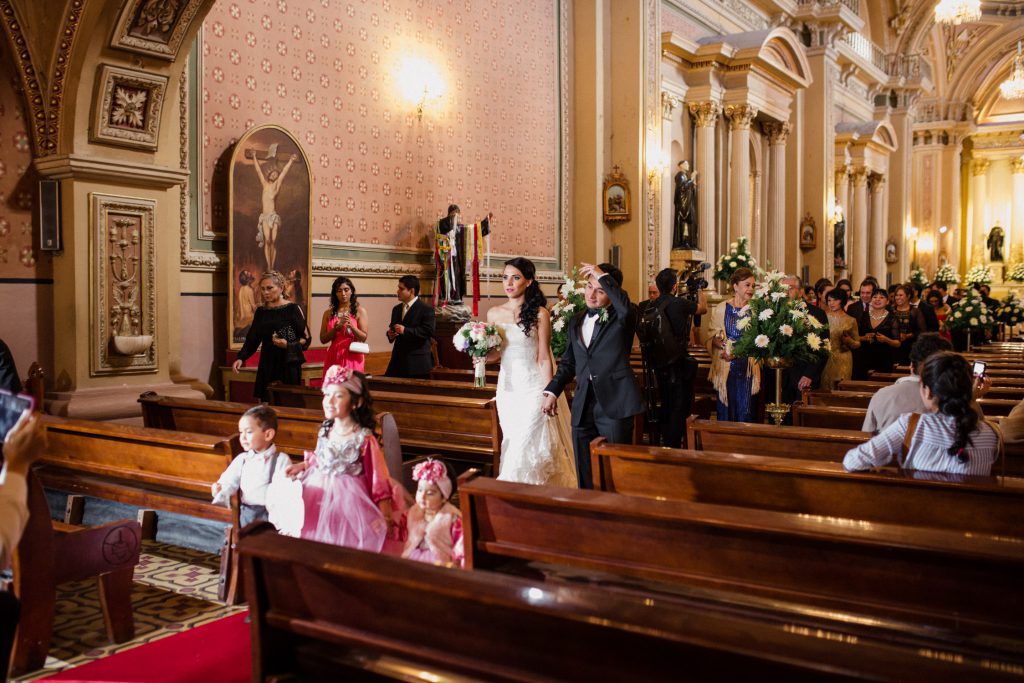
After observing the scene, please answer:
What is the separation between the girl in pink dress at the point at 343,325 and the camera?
7094 millimetres

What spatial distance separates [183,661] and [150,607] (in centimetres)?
77

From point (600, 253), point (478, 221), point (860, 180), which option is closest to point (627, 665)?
point (478, 221)

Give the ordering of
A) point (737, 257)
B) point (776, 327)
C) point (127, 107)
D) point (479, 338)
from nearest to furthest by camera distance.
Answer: point (479, 338) < point (776, 327) < point (127, 107) < point (737, 257)

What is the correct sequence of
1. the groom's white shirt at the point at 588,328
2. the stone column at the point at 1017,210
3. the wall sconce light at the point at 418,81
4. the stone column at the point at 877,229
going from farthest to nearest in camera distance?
1. the stone column at the point at 1017,210
2. the stone column at the point at 877,229
3. the wall sconce light at the point at 418,81
4. the groom's white shirt at the point at 588,328

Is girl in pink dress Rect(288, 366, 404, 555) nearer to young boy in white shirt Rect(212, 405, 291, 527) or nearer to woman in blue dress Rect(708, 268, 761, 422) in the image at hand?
young boy in white shirt Rect(212, 405, 291, 527)

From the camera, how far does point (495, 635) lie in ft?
6.57

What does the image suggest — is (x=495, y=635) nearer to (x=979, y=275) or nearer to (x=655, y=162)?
(x=655, y=162)

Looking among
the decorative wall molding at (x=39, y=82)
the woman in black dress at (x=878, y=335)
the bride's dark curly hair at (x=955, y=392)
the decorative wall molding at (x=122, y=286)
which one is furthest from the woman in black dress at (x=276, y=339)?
the woman in black dress at (x=878, y=335)

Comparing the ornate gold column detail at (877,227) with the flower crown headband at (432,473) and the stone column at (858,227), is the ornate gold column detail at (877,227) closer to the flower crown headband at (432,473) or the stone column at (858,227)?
the stone column at (858,227)

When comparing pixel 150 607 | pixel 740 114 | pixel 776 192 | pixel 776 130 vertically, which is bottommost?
pixel 150 607

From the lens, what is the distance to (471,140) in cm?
1152

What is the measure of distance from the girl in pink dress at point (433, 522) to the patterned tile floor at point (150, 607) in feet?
3.15

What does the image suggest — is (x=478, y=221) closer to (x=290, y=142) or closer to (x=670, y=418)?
(x=290, y=142)

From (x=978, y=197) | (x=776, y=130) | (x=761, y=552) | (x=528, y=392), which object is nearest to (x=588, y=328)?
(x=528, y=392)
